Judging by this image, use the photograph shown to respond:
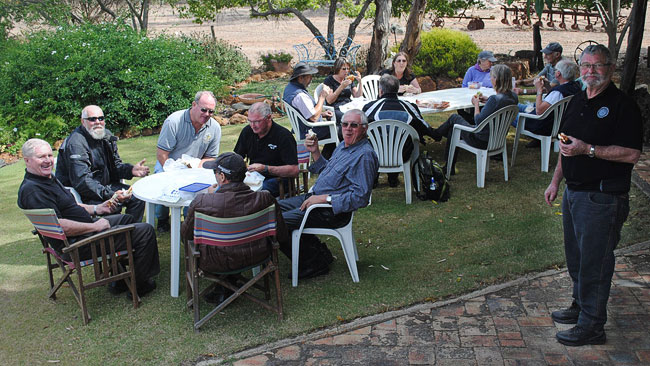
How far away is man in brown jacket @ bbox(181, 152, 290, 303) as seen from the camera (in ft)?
12.6

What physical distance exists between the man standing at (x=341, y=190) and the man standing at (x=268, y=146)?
0.75 meters

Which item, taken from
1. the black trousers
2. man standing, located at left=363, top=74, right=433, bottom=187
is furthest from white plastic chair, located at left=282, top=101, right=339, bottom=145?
the black trousers

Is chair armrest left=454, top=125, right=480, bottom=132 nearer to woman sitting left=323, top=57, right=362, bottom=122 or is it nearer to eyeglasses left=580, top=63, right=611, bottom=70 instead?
woman sitting left=323, top=57, right=362, bottom=122

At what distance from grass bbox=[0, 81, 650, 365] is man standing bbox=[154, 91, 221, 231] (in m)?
0.89

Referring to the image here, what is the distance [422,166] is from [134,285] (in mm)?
3446

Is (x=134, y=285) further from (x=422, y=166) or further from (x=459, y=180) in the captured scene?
(x=459, y=180)

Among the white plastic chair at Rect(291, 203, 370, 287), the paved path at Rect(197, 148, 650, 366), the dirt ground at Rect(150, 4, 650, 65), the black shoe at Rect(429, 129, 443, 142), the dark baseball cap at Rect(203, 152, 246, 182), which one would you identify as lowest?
the paved path at Rect(197, 148, 650, 366)

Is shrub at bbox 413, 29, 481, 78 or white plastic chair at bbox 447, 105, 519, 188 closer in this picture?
white plastic chair at bbox 447, 105, 519, 188

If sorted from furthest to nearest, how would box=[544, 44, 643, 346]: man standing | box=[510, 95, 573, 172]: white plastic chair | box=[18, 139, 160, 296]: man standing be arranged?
box=[510, 95, 573, 172]: white plastic chair → box=[18, 139, 160, 296]: man standing → box=[544, 44, 643, 346]: man standing

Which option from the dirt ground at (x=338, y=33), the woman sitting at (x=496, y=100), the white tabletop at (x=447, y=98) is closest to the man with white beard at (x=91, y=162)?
the white tabletop at (x=447, y=98)

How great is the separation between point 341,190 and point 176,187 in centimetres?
135

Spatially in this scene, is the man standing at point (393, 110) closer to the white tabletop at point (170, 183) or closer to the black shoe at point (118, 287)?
the white tabletop at point (170, 183)

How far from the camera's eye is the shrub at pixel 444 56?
44.1 feet

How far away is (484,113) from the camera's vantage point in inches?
263
